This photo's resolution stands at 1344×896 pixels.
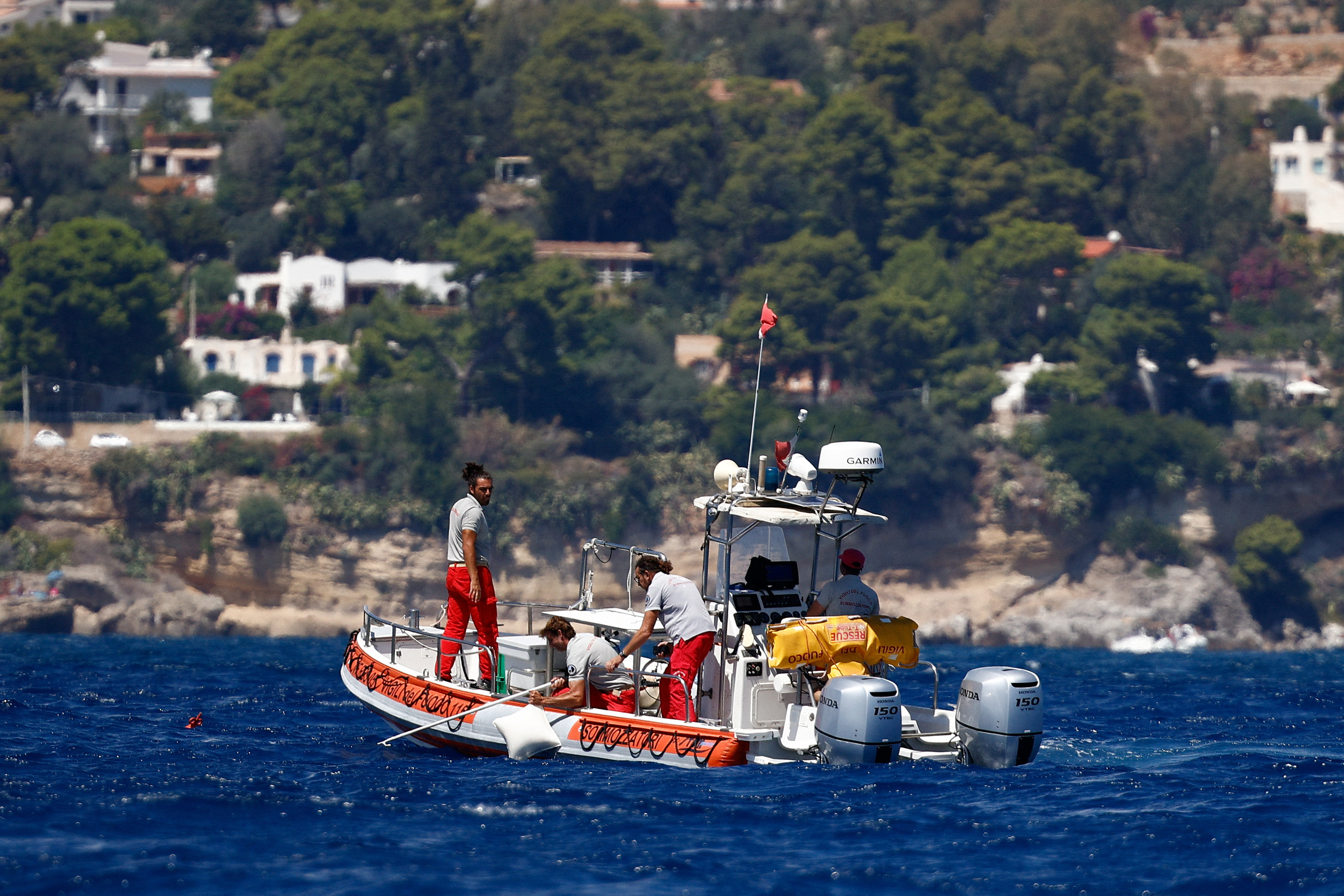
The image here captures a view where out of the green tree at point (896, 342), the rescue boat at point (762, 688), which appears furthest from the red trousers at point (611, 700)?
the green tree at point (896, 342)

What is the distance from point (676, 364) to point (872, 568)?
535 inches

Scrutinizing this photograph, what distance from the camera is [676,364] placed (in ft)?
253

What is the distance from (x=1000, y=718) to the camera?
58.0 ft

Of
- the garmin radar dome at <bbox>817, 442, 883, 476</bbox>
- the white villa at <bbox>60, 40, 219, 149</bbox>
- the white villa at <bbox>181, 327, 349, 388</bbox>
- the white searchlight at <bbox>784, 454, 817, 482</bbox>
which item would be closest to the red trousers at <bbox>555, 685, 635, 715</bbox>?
the white searchlight at <bbox>784, 454, 817, 482</bbox>

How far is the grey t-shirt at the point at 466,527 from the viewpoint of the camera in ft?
62.1

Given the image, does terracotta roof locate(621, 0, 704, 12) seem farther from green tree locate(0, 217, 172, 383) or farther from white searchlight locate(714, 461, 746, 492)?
white searchlight locate(714, 461, 746, 492)

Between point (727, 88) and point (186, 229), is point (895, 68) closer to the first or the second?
point (727, 88)

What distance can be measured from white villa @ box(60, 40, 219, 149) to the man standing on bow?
3300 inches

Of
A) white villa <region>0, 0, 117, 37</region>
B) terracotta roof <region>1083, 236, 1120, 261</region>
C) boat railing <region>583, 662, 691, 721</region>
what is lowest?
boat railing <region>583, 662, 691, 721</region>

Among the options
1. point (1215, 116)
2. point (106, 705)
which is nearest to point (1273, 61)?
point (1215, 116)

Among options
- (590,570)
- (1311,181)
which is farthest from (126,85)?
(590,570)

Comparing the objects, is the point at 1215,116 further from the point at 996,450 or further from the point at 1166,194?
the point at 996,450

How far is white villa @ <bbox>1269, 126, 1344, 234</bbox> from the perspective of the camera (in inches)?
3691

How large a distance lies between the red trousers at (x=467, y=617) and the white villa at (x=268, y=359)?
5906 centimetres
